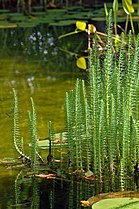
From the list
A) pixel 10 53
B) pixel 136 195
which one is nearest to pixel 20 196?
pixel 136 195

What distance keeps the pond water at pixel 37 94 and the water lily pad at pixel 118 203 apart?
0.48 ft

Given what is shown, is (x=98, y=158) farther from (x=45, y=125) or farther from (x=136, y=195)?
(x=45, y=125)

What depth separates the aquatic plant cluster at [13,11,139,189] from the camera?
2082 millimetres

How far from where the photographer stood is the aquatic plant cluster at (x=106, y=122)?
6.83ft

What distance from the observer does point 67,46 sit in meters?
5.89

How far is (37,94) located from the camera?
3.70 metres

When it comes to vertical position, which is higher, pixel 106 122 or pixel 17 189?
pixel 106 122

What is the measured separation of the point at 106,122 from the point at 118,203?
0.37 m

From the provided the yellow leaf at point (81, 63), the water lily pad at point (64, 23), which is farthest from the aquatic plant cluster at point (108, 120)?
the water lily pad at point (64, 23)

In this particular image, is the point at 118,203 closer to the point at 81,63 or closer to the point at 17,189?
the point at 17,189

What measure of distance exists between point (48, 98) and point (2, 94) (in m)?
0.32

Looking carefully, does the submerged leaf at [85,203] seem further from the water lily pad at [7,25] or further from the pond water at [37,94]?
the water lily pad at [7,25]

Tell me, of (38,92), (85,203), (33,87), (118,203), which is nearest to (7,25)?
(33,87)

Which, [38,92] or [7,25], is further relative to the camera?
[7,25]
